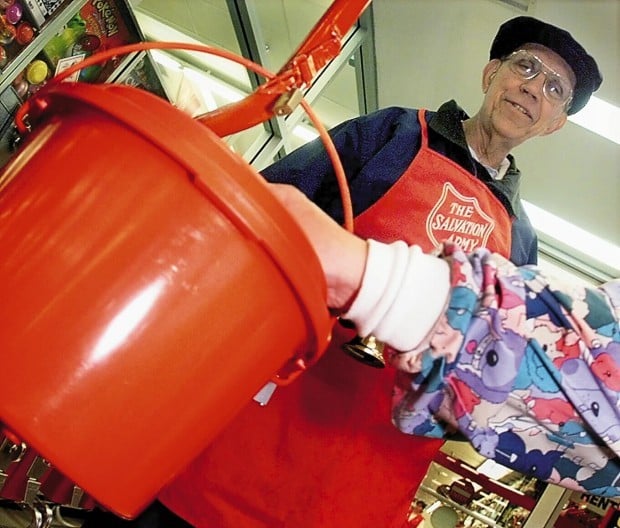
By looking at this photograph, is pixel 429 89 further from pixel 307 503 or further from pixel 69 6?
pixel 307 503

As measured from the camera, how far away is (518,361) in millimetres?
584

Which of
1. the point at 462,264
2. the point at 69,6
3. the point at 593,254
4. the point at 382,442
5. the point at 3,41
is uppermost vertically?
the point at 593,254

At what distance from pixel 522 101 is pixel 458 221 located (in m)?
0.27

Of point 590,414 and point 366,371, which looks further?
point 366,371

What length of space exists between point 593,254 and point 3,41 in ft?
6.80

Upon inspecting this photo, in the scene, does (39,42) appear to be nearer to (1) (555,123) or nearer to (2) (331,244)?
(1) (555,123)

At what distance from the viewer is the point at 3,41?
4.66 ft

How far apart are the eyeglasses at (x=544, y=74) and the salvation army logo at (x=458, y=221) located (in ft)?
0.85

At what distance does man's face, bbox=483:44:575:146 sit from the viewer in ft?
3.87

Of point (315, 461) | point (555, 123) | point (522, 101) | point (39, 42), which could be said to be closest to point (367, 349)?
point (315, 461)

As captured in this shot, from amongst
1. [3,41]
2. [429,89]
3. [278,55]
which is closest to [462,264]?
[3,41]

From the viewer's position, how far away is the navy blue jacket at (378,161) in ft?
3.54

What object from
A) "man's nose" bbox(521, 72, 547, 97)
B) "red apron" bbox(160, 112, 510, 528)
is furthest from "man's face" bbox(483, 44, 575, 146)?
"red apron" bbox(160, 112, 510, 528)

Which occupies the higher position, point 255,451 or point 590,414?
point 590,414
